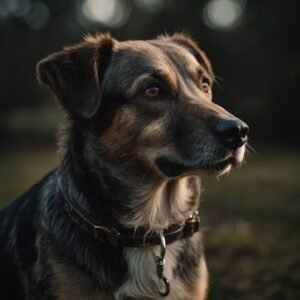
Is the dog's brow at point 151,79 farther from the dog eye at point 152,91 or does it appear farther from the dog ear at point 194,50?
the dog ear at point 194,50

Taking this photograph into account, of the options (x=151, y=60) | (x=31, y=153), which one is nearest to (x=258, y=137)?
(x=31, y=153)

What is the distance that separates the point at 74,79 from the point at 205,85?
114 centimetres

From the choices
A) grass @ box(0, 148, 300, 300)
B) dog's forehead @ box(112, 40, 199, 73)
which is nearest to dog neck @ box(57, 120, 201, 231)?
dog's forehead @ box(112, 40, 199, 73)

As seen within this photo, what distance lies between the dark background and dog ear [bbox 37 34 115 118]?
1310mm

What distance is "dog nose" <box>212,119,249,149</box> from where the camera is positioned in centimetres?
365

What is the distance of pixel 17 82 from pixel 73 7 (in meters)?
4.49

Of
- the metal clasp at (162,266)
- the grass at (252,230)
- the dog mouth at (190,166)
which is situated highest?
the dog mouth at (190,166)

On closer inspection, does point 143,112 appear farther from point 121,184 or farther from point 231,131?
point 231,131

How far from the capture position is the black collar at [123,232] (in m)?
3.86

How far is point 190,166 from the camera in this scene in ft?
12.7

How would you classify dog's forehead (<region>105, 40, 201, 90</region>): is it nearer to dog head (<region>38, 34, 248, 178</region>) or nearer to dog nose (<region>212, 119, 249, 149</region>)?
dog head (<region>38, 34, 248, 178</region>)

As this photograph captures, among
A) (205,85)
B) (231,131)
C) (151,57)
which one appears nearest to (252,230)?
(205,85)

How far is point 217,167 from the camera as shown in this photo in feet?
12.7

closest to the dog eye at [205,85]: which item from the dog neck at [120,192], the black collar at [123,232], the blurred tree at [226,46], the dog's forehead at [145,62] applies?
the dog's forehead at [145,62]
